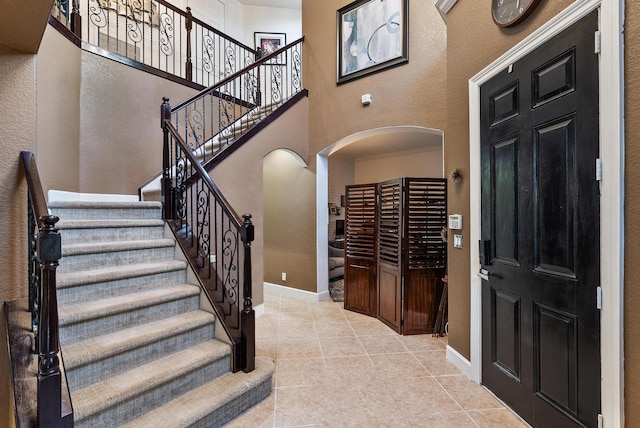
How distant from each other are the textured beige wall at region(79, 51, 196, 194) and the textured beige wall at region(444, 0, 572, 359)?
3.80 meters

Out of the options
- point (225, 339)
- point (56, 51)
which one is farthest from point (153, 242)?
point (56, 51)

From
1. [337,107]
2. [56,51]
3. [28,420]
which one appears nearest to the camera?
[28,420]

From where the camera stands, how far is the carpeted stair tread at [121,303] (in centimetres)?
188

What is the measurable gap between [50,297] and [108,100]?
3353 millimetres

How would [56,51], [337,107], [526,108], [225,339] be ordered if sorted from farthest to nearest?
[337,107], [56,51], [225,339], [526,108]

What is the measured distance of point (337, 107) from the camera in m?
4.65

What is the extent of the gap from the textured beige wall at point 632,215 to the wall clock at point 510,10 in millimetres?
634

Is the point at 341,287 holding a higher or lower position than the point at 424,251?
lower

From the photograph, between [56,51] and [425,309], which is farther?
[425,309]

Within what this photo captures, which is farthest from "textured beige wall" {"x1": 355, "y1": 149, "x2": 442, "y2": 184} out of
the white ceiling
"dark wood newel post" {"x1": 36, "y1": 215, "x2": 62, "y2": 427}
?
"dark wood newel post" {"x1": 36, "y1": 215, "x2": 62, "y2": 427}

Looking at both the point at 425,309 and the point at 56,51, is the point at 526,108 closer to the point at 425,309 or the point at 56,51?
the point at 425,309

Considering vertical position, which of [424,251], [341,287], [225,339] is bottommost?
[341,287]

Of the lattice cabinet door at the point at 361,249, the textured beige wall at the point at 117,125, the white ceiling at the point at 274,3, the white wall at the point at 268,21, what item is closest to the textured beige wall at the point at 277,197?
the lattice cabinet door at the point at 361,249

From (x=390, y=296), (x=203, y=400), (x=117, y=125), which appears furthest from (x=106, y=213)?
(x=390, y=296)
